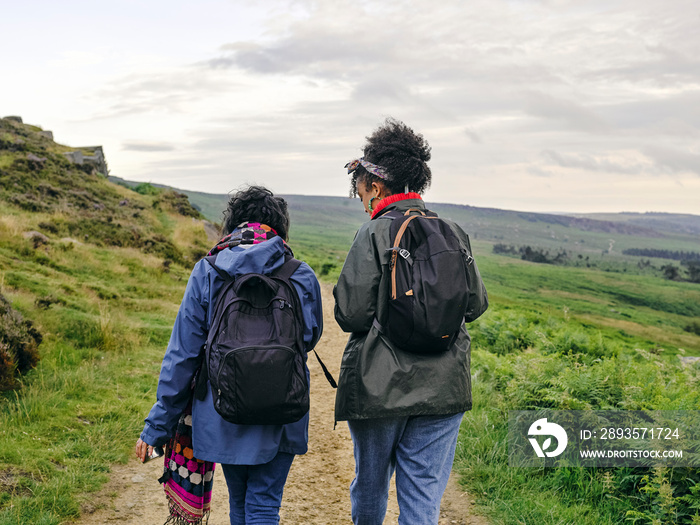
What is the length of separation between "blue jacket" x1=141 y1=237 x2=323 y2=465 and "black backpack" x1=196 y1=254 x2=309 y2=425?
0.09 metres

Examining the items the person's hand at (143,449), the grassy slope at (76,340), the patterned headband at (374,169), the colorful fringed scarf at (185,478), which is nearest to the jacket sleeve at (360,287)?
the patterned headband at (374,169)

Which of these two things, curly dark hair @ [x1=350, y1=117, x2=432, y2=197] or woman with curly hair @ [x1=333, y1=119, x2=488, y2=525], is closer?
woman with curly hair @ [x1=333, y1=119, x2=488, y2=525]

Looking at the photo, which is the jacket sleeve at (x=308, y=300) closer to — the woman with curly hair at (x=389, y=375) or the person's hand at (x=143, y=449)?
the woman with curly hair at (x=389, y=375)

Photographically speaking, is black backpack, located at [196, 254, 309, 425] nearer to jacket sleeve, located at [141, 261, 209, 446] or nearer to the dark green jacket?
jacket sleeve, located at [141, 261, 209, 446]

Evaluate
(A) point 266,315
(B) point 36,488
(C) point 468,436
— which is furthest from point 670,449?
(B) point 36,488

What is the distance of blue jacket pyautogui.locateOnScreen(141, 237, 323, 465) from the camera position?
8.69 feet

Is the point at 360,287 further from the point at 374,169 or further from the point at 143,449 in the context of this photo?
the point at 143,449

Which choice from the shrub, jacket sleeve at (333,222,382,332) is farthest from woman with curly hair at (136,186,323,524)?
the shrub

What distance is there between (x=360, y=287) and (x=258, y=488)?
1.16 meters

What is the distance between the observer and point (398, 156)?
2852mm

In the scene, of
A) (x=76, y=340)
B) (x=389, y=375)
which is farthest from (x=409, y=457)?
(x=76, y=340)

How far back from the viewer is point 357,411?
102 inches

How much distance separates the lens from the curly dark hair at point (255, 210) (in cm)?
295

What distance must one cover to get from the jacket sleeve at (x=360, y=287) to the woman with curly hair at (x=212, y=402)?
236 millimetres
